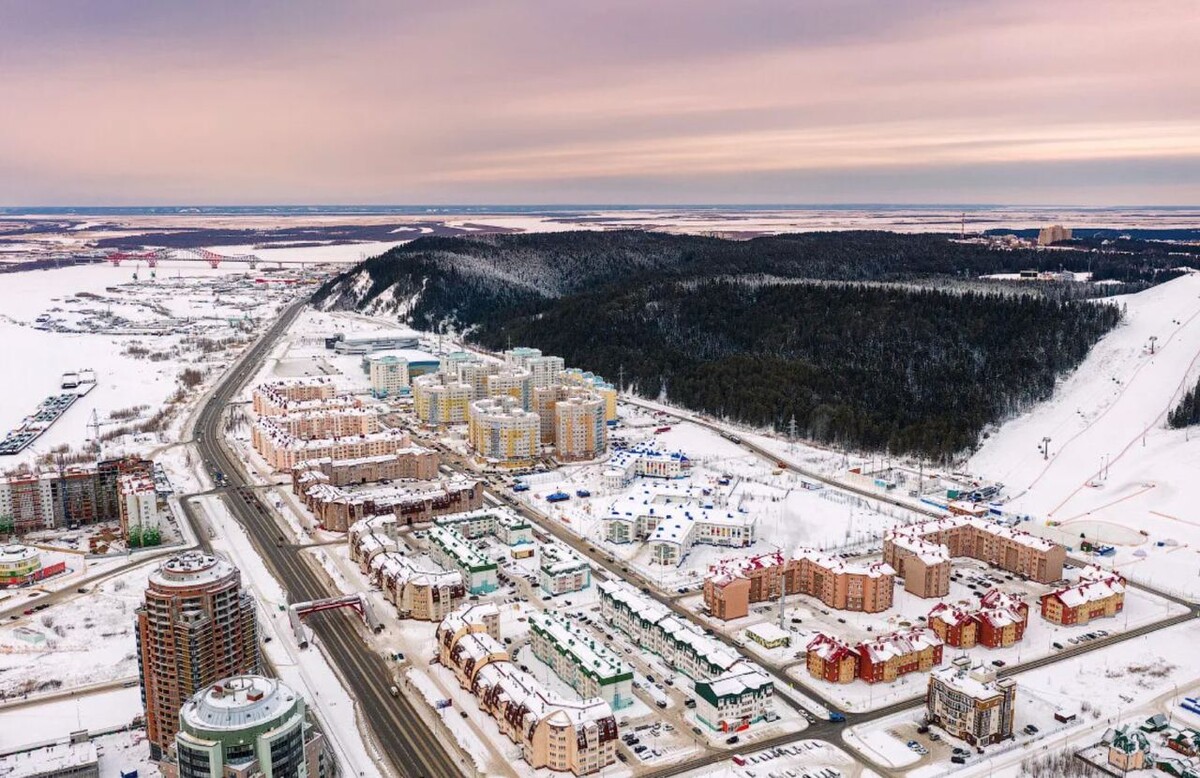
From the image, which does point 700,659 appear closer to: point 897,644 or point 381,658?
point 897,644

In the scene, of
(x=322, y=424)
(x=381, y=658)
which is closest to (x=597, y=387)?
(x=322, y=424)

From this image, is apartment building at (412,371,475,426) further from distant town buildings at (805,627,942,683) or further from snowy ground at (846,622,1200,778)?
snowy ground at (846,622,1200,778)

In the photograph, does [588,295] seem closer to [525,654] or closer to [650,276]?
[650,276]

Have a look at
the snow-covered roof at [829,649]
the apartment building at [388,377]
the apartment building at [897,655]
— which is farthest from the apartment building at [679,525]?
the apartment building at [388,377]

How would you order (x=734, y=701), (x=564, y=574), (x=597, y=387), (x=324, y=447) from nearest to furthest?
(x=734, y=701)
(x=564, y=574)
(x=324, y=447)
(x=597, y=387)

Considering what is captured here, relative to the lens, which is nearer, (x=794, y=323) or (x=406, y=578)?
(x=406, y=578)

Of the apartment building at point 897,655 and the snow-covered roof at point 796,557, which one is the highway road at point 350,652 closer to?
the snow-covered roof at point 796,557
